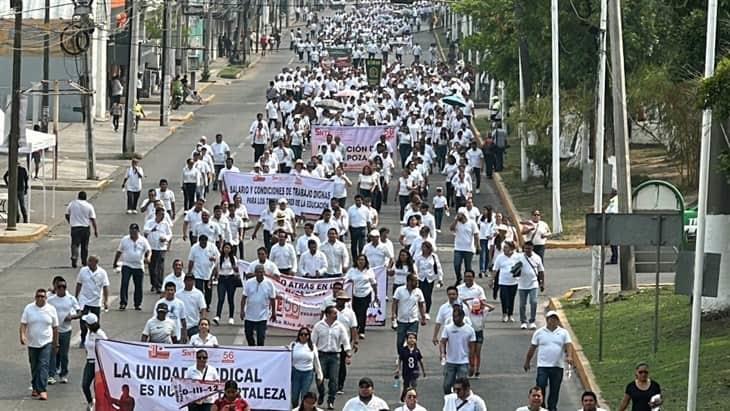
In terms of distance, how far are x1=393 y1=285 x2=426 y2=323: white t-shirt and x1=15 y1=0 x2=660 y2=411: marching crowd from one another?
2 centimetres

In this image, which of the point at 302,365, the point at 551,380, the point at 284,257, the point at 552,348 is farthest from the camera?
the point at 284,257

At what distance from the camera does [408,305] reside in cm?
2356

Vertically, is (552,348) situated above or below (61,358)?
above

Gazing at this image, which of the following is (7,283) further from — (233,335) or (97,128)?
(97,128)

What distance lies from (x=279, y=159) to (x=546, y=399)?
1850cm

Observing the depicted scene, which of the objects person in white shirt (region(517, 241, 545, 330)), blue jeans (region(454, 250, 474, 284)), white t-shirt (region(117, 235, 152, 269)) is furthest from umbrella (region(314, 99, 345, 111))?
person in white shirt (region(517, 241, 545, 330))

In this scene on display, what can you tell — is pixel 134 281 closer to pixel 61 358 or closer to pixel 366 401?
pixel 61 358

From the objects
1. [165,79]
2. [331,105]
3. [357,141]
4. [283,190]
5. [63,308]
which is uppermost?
[165,79]

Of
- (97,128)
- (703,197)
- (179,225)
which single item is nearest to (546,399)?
(703,197)

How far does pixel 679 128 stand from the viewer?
4091cm

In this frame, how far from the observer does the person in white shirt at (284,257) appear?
27188mm

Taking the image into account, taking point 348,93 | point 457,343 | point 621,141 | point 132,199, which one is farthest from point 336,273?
point 348,93

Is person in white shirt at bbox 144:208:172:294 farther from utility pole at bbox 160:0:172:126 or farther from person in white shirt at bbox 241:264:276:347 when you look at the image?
utility pole at bbox 160:0:172:126

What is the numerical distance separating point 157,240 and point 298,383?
28.3 ft
